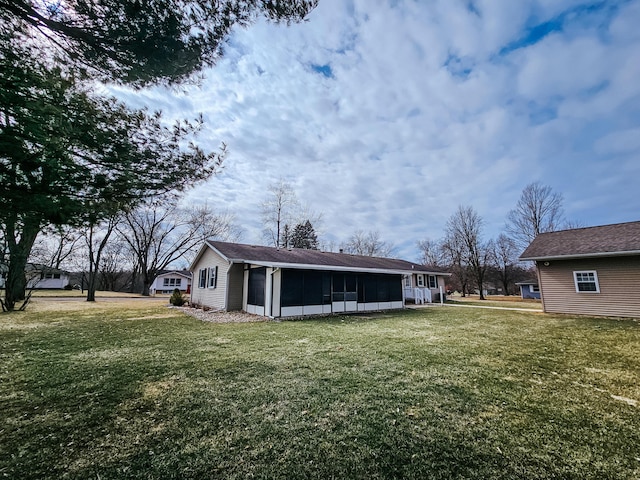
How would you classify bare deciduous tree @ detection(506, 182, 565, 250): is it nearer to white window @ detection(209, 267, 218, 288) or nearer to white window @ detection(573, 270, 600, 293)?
white window @ detection(573, 270, 600, 293)

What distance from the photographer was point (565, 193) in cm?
2545

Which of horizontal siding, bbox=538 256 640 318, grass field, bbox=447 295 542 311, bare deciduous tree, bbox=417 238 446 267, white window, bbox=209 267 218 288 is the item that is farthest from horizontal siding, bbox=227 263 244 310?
bare deciduous tree, bbox=417 238 446 267

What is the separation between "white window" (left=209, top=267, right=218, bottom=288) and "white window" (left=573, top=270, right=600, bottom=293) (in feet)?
57.8

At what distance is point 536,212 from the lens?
89.8ft

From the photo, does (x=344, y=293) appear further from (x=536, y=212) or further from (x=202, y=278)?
(x=536, y=212)

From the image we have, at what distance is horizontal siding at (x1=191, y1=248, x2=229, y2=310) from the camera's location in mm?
13420

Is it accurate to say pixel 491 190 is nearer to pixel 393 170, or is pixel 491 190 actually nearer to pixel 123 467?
pixel 393 170

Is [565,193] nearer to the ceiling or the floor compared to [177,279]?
nearer to the ceiling

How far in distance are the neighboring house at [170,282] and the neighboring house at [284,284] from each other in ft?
86.2

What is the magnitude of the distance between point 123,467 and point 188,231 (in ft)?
116

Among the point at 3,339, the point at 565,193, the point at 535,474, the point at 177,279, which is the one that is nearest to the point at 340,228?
the point at 565,193

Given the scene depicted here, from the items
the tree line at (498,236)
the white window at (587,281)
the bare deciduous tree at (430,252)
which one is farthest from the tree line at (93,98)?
the bare deciduous tree at (430,252)

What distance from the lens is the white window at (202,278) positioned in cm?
1569

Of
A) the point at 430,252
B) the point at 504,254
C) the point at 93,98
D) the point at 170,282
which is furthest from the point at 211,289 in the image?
the point at 504,254
